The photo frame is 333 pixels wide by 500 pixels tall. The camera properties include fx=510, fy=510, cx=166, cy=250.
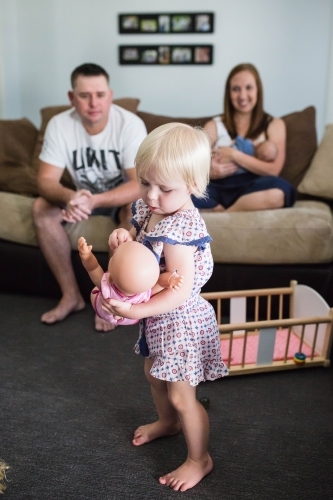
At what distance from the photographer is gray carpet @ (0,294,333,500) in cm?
130

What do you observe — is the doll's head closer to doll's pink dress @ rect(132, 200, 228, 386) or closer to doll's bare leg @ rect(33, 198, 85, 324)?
doll's pink dress @ rect(132, 200, 228, 386)

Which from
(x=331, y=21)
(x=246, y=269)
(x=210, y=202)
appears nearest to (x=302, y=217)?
(x=246, y=269)

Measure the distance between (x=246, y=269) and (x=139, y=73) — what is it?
1.76 metres

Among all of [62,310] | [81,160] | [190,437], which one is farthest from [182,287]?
[81,160]

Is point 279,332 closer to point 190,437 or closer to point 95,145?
point 190,437

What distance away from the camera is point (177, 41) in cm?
324

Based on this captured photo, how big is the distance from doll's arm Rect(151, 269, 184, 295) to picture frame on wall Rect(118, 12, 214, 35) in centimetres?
256

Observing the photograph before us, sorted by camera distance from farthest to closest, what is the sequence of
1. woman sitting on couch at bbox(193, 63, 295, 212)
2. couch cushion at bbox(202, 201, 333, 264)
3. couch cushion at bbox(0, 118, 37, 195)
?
couch cushion at bbox(0, 118, 37, 195) → woman sitting on couch at bbox(193, 63, 295, 212) → couch cushion at bbox(202, 201, 333, 264)

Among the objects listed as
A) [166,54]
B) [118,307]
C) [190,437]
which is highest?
[166,54]

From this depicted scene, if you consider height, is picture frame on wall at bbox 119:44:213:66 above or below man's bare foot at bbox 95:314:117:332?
above

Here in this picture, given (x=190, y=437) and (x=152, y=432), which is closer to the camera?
(x=190, y=437)

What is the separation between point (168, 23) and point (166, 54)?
18 cm

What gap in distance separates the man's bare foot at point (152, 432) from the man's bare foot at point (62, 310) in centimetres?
88

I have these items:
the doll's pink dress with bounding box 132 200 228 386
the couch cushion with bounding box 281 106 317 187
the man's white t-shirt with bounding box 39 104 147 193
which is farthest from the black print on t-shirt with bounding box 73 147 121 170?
the doll's pink dress with bounding box 132 200 228 386
